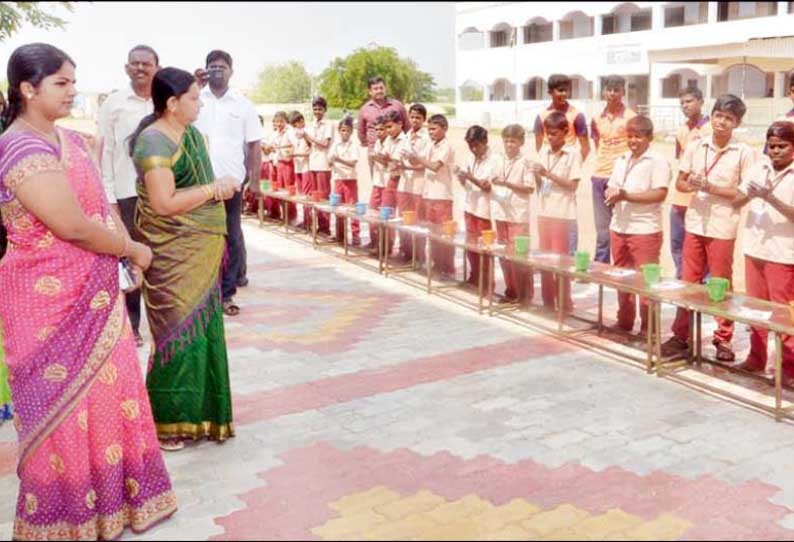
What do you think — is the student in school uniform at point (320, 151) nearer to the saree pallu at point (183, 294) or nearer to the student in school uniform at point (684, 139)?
the student in school uniform at point (684, 139)

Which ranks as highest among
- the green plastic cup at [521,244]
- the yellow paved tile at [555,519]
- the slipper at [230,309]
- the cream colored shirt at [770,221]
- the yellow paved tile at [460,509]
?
the cream colored shirt at [770,221]

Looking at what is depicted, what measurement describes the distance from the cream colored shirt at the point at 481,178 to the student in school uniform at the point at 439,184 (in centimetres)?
49

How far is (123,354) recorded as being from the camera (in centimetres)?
290

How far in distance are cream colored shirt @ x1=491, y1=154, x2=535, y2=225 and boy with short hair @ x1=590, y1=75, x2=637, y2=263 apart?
0.65m

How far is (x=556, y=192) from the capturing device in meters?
6.15

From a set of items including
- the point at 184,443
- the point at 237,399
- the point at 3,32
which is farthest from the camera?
the point at 237,399

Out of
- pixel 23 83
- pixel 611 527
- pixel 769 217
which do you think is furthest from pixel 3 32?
pixel 769 217

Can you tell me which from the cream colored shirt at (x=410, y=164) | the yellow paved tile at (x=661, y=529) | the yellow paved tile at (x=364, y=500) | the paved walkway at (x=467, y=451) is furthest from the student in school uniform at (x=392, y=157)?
the yellow paved tile at (x=661, y=529)

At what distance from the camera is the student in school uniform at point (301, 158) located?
10312 mm

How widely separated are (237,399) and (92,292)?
1.82 metres

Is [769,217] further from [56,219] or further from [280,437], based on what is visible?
[56,219]

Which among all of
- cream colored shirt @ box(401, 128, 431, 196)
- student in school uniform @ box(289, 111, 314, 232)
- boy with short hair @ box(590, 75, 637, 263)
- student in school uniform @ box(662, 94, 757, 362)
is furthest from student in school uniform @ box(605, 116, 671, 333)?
student in school uniform @ box(289, 111, 314, 232)

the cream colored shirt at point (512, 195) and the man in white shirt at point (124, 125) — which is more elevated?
the man in white shirt at point (124, 125)

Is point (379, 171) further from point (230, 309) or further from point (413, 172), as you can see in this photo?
point (230, 309)
